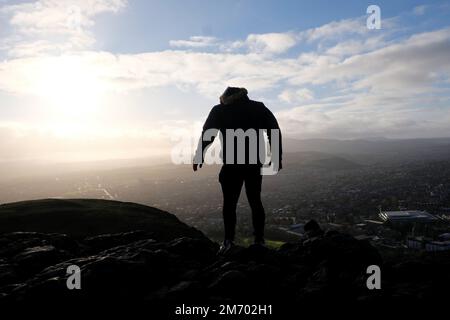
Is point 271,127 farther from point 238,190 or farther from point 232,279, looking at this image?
point 232,279

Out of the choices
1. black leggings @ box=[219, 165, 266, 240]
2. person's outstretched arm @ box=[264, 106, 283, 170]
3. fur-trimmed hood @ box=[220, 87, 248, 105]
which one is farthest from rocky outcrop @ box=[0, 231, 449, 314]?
fur-trimmed hood @ box=[220, 87, 248, 105]

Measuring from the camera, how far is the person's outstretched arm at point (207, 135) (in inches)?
430

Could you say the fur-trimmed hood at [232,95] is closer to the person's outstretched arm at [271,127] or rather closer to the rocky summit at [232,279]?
the person's outstretched arm at [271,127]

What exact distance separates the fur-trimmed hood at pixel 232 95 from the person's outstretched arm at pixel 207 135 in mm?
383

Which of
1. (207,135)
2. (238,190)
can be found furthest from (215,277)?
(207,135)

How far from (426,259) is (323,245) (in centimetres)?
240

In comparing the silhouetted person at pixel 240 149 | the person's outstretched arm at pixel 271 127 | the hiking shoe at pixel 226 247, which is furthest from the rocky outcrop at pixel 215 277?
the person's outstretched arm at pixel 271 127

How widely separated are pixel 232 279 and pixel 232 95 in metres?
5.22

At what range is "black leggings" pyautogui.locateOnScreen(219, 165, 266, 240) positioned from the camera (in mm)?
10602

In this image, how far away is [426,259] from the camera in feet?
27.8

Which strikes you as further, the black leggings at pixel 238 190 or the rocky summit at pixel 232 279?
the black leggings at pixel 238 190

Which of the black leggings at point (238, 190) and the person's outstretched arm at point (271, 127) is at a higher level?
the person's outstretched arm at point (271, 127)

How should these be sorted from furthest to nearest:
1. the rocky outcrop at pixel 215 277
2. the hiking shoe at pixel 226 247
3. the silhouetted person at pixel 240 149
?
1. the silhouetted person at pixel 240 149
2. the hiking shoe at pixel 226 247
3. the rocky outcrop at pixel 215 277
